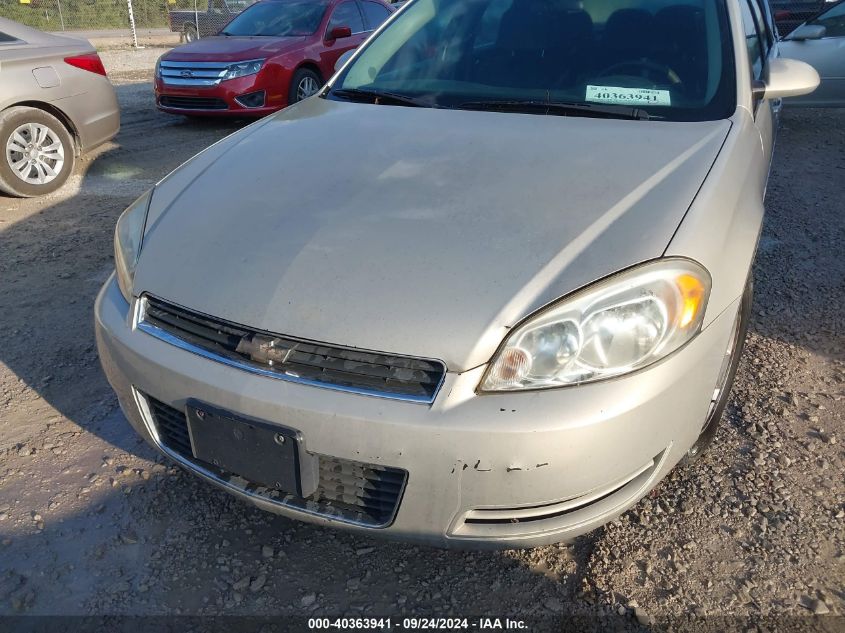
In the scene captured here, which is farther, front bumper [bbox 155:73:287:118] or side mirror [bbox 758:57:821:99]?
front bumper [bbox 155:73:287:118]

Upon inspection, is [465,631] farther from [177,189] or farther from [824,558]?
[177,189]

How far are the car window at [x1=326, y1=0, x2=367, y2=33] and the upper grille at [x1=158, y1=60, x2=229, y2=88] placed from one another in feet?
4.99

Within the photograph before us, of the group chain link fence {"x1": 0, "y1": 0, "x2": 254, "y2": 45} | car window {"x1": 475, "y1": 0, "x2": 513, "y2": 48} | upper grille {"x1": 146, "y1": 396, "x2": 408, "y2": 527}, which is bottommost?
chain link fence {"x1": 0, "y1": 0, "x2": 254, "y2": 45}

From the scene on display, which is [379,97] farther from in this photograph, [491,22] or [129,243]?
[129,243]

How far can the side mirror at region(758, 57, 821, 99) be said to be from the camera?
2467mm

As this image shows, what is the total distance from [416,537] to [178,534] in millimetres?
858

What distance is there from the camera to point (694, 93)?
2295 millimetres

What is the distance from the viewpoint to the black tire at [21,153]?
190 inches

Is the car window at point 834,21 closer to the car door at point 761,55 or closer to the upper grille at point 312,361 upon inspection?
the car door at point 761,55

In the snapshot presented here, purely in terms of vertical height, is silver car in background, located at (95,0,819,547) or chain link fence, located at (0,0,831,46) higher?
silver car in background, located at (95,0,819,547)

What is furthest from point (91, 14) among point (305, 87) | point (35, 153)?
point (35, 153)

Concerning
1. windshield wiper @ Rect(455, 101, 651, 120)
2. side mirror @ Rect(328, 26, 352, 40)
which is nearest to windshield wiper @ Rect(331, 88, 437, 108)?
windshield wiper @ Rect(455, 101, 651, 120)

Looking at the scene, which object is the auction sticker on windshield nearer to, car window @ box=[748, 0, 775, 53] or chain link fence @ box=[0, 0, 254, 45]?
car window @ box=[748, 0, 775, 53]

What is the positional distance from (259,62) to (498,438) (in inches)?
252
